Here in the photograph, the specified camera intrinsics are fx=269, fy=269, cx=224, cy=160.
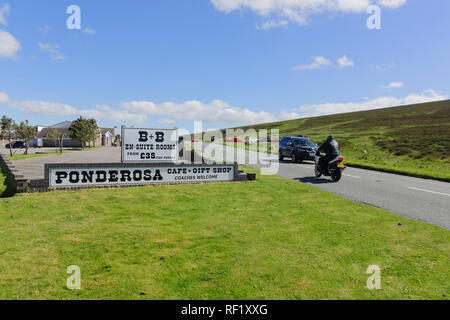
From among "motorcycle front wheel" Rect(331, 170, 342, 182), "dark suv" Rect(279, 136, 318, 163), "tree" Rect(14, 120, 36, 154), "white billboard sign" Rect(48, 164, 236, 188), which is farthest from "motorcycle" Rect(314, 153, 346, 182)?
"tree" Rect(14, 120, 36, 154)

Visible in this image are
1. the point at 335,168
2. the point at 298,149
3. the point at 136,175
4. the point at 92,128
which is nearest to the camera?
the point at 136,175

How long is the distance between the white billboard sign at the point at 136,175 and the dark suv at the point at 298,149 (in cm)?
1085

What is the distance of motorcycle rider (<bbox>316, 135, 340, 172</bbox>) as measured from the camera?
1241cm

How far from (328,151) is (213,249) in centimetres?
957

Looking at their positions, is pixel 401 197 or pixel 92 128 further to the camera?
pixel 92 128

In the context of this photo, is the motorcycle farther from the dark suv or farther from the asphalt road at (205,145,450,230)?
the dark suv

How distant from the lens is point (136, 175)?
32.1 ft

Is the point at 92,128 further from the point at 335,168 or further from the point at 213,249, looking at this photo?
the point at 213,249

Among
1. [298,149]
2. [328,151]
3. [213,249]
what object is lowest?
[213,249]

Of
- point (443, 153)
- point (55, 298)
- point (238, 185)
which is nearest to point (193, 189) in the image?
point (238, 185)

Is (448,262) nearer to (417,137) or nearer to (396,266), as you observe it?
(396,266)

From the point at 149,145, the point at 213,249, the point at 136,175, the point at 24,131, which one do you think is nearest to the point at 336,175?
the point at 149,145

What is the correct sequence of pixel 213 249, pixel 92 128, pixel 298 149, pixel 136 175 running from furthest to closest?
1. pixel 92 128
2. pixel 298 149
3. pixel 136 175
4. pixel 213 249
